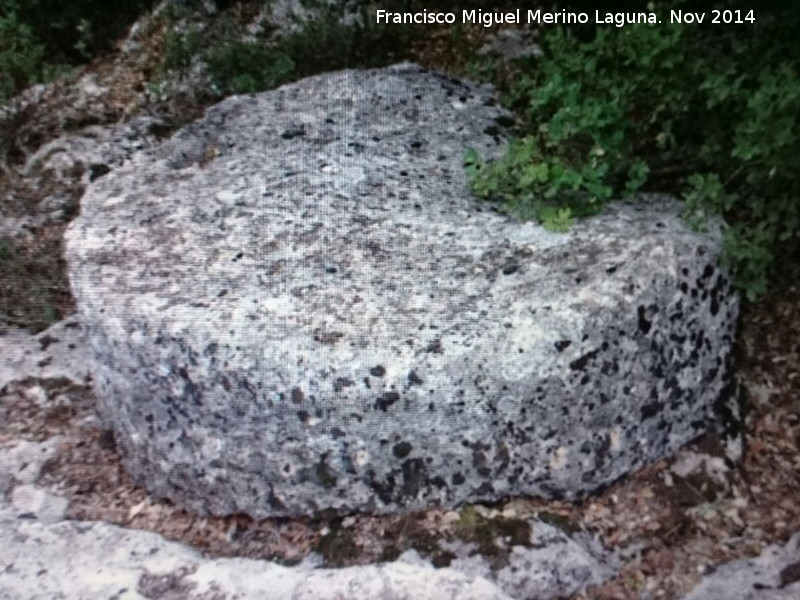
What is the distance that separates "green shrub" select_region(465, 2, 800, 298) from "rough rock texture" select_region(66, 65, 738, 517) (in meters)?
0.11

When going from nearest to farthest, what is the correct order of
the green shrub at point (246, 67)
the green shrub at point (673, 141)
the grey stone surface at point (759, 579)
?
1. the grey stone surface at point (759, 579)
2. the green shrub at point (673, 141)
3. the green shrub at point (246, 67)


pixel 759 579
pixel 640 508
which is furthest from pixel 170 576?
pixel 759 579

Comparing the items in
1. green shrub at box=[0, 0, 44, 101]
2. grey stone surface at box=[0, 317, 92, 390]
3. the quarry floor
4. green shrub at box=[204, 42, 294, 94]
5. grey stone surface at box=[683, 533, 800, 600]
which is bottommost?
grey stone surface at box=[683, 533, 800, 600]

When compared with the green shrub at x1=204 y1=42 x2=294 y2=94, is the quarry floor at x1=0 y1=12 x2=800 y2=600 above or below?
below

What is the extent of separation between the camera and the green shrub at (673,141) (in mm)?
2926

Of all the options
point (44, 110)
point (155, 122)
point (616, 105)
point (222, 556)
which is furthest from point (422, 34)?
point (222, 556)

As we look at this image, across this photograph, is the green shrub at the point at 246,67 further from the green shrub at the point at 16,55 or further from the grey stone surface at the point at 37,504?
the grey stone surface at the point at 37,504

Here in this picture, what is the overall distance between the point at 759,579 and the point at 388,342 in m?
1.32

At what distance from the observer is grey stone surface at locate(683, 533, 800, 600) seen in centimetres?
254

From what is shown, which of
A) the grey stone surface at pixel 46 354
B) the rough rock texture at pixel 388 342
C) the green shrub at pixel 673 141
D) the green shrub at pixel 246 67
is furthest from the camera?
the green shrub at pixel 246 67

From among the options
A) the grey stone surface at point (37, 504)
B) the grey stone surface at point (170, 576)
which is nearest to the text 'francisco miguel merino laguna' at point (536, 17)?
the grey stone surface at point (170, 576)

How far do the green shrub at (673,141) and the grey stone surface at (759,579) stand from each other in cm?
88

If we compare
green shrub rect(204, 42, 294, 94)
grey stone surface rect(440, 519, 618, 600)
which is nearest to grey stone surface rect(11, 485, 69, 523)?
grey stone surface rect(440, 519, 618, 600)

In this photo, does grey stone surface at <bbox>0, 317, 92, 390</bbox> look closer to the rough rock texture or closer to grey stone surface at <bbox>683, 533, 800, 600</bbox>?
the rough rock texture
